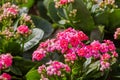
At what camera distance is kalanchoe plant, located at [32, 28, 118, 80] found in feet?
4.64

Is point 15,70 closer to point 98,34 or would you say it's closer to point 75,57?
point 75,57

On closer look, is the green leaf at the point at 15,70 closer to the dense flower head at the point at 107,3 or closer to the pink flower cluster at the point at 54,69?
the pink flower cluster at the point at 54,69

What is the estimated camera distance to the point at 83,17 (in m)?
Result: 1.88

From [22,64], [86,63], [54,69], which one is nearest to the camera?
[54,69]

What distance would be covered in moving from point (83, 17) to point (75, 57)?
470mm

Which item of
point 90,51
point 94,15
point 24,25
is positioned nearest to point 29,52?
point 24,25

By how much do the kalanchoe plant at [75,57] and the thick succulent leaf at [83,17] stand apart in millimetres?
315

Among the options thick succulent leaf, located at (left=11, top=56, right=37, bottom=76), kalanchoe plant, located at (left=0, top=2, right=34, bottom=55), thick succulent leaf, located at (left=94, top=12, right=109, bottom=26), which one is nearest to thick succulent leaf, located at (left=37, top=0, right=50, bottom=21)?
thick succulent leaf, located at (left=94, top=12, right=109, bottom=26)

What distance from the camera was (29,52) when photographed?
1.90 m

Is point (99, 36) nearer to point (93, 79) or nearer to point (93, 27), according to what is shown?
point (93, 27)

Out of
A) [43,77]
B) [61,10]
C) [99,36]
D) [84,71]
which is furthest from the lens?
[61,10]

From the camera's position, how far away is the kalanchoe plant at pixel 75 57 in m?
1.42

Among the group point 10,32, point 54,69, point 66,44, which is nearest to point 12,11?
point 10,32

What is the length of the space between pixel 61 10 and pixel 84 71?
Result: 528 mm
